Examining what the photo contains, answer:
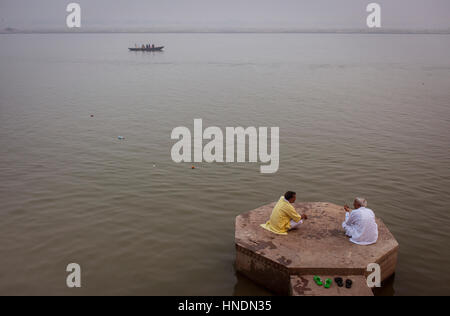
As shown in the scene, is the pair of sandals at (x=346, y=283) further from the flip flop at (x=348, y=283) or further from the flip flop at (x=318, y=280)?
the flip flop at (x=318, y=280)

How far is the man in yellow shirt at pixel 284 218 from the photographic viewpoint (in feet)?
24.1

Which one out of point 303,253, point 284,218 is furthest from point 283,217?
point 303,253

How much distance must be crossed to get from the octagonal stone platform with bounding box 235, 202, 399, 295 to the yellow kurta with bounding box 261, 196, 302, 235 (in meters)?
0.13

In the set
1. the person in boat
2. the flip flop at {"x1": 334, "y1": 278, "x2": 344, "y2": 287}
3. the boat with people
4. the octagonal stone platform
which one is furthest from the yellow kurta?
the boat with people

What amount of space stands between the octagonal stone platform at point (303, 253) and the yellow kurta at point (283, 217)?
0.13 meters

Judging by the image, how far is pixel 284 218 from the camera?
291 inches

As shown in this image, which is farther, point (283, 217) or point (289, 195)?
point (289, 195)

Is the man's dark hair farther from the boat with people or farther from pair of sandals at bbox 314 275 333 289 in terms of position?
the boat with people

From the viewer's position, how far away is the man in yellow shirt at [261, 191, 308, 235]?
735cm

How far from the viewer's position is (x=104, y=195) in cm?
1074

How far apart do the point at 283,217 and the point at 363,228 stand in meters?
1.54

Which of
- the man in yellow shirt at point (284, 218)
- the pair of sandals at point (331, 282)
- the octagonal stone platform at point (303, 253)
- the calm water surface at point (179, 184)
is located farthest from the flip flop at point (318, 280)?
the man in yellow shirt at point (284, 218)

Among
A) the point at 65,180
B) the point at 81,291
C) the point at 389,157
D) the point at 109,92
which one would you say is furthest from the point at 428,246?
the point at 109,92

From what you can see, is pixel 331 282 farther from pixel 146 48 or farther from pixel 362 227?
pixel 146 48
